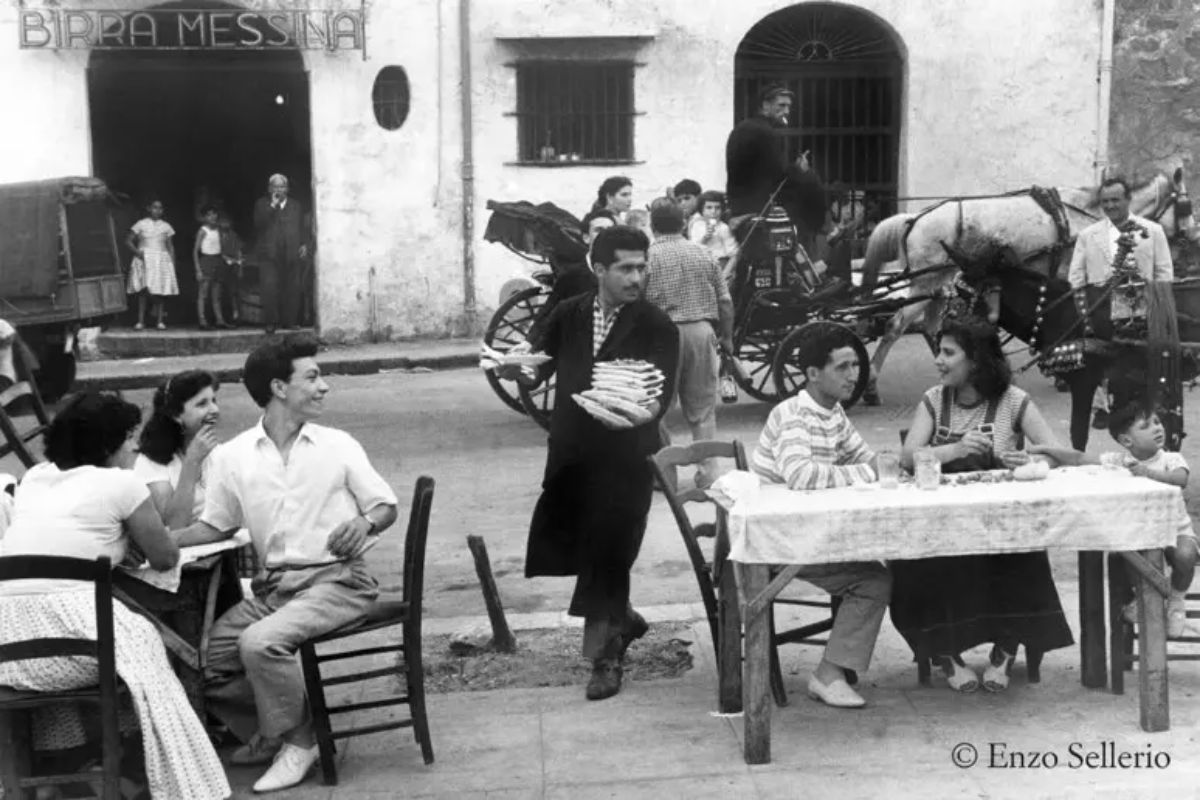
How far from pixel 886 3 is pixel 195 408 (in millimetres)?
14113

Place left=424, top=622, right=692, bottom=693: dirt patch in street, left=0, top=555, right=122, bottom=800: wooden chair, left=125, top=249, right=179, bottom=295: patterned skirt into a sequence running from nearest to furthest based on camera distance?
left=0, top=555, right=122, bottom=800: wooden chair
left=424, top=622, right=692, bottom=693: dirt patch in street
left=125, top=249, right=179, bottom=295: patterned skirt

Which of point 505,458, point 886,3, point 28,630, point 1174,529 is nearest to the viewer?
point 28,630

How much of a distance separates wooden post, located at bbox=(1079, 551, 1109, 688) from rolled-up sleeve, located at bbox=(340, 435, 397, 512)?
2.49 meters

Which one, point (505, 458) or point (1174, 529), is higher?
point (1174, 529)

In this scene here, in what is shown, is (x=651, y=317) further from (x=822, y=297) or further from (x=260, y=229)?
(x=260, y=229)

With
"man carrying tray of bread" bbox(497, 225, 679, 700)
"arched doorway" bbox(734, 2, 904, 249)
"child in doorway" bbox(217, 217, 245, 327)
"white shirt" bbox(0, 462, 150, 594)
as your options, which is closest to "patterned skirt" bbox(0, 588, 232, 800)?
"white shirt" bbox(0, 462, 150, 594)

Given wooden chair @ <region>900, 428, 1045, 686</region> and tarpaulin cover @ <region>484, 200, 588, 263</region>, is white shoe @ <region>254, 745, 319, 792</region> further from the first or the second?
tarpaulin cover @ <region>484, 200, 588, 263</region>

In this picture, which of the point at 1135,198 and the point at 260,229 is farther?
the point at 260,229

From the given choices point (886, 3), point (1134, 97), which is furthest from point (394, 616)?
point (1134, 97)

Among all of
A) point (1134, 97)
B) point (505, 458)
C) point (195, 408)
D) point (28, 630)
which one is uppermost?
point (1134, 97)

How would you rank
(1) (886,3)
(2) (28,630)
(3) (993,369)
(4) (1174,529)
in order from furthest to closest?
1. (1) (886,3)
2. (3) (993,369)
3. (4) (1174,529)
4. (2) (28,630)

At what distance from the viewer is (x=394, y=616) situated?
5.86m

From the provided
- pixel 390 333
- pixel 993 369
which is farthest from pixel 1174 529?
pixel 390 333

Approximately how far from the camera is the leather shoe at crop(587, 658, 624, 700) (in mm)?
6441
